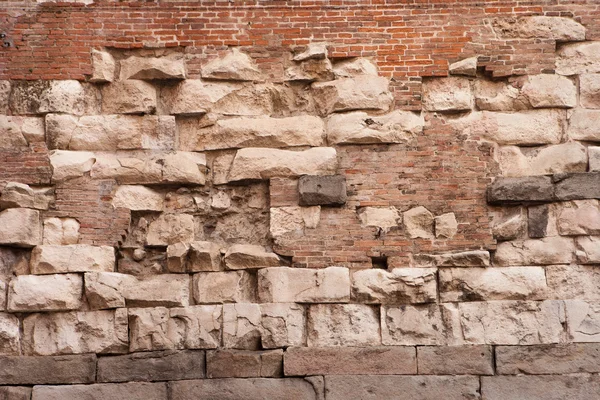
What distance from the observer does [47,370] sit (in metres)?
7.59

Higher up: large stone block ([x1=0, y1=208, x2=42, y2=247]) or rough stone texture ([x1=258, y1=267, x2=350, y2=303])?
large stone block ([x1=0, y1=208, x2=42, y2=247])

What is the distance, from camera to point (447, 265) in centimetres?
775

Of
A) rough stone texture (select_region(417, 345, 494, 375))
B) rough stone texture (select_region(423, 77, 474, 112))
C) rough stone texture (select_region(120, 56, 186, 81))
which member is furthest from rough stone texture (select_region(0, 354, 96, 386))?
rough stone texture (select_region(423, 77, 474, 112))

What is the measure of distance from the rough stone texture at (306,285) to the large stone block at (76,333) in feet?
4.51

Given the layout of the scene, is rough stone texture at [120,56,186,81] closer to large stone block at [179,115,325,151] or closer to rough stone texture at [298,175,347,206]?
large stone block at [179,115,325,151]

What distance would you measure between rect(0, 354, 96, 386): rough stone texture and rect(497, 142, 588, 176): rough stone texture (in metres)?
4.28

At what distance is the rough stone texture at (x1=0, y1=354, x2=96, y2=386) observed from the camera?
24.8ft

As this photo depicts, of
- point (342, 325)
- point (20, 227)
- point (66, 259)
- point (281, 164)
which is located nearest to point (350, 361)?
point (342, 325)

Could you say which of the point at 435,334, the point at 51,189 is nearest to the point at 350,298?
the point at 435,334

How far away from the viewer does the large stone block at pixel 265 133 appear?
8000mm

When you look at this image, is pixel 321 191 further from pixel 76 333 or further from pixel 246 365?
pixel 76 333

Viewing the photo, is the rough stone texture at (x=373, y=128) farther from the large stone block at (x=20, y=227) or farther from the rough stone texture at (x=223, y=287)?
the large stone block at (x=20, y=227)

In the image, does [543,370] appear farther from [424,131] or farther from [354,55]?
[354,55]

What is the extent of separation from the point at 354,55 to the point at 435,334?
275 centimetres
